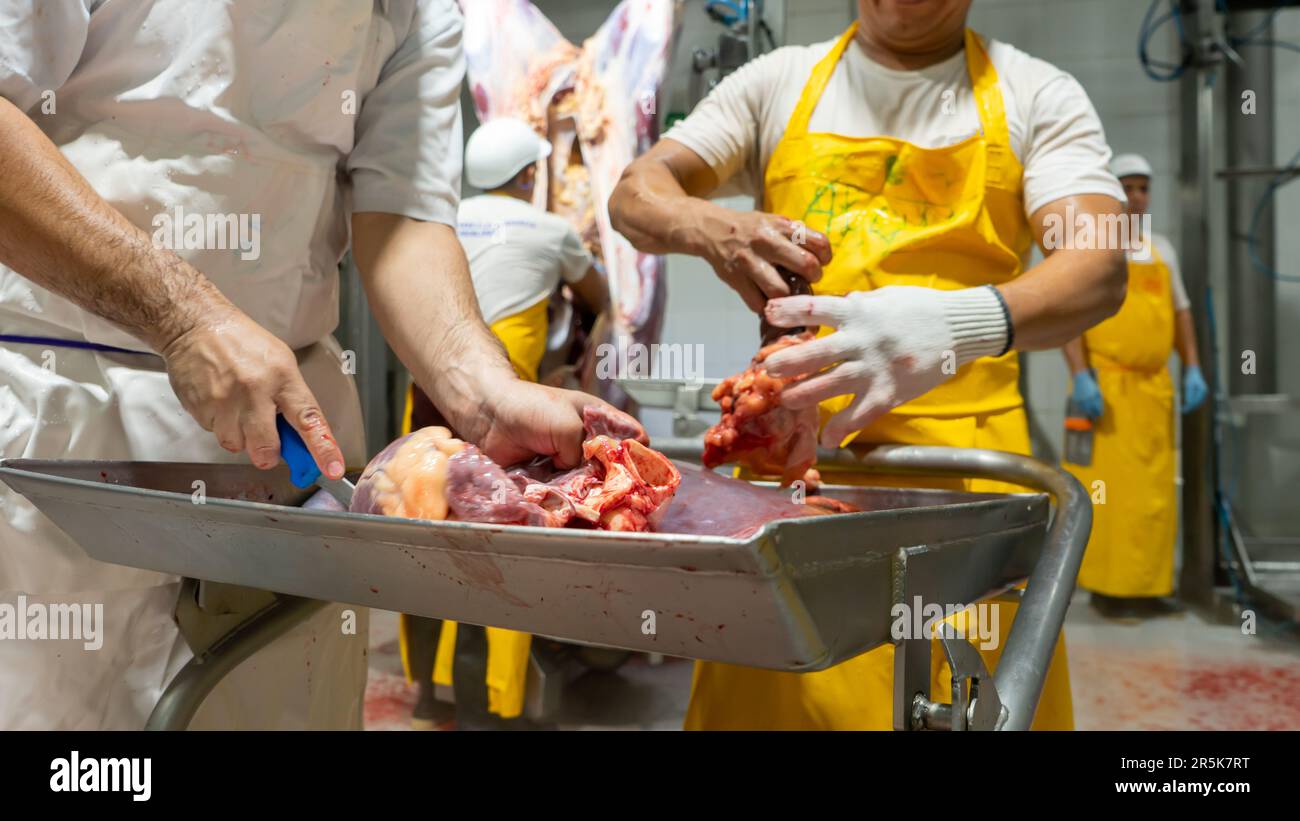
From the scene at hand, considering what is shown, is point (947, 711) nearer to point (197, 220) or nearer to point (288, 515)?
Answer: point (288, 515)

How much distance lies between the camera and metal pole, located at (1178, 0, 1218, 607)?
15.8 ft

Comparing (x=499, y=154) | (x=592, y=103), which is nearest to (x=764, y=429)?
(x=499, y=154)

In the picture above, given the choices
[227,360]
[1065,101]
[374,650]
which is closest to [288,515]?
[227,360]

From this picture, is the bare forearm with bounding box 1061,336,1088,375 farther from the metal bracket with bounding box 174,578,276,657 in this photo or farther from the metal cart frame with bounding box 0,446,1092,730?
the metal bracket with bounding box 174,578,276,657

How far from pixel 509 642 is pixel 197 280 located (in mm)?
2206

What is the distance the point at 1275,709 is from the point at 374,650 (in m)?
3.45

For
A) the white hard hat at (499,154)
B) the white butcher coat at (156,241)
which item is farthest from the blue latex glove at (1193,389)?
the white butcher coat at (156,241)

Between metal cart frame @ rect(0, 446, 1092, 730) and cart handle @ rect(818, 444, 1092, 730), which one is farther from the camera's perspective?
cart handle @ rect(818, 444, 1092, 730)

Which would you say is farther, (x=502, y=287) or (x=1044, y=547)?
(x=502, y=287)

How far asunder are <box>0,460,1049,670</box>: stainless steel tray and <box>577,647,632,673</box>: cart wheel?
2703 millimetres

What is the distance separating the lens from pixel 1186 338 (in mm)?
4941

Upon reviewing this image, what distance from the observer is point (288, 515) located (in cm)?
79

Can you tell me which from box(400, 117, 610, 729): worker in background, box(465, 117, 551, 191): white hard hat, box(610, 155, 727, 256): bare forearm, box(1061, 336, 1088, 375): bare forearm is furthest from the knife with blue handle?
box(1061, 336, 1088, 375): bare forearm

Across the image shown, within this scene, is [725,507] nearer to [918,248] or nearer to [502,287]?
[918,248]
